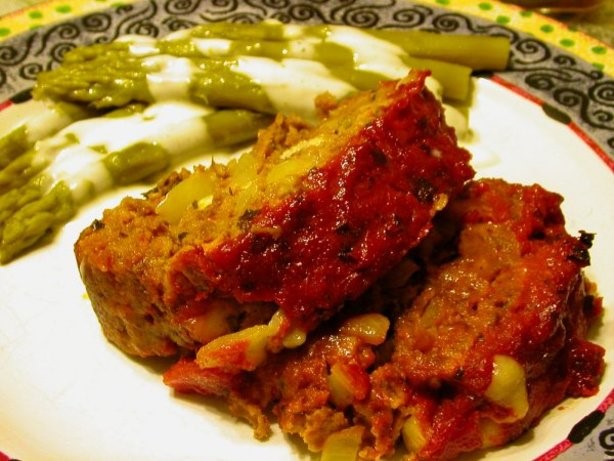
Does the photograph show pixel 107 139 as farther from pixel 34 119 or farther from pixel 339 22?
pixel 339 22

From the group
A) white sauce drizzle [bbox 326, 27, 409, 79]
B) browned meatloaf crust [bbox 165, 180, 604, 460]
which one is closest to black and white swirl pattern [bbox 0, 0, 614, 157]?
white sauce drizzle [bbox 326, 27, 409, 79]

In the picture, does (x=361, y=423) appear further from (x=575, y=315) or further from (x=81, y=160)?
(x=81, y=160)

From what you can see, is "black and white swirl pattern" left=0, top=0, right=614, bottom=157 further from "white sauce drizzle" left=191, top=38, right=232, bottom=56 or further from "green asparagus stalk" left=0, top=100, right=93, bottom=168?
"white sauce drizzle" left=191, top=38, right=232, bottom=56

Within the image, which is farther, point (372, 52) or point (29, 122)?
point (372, 52)

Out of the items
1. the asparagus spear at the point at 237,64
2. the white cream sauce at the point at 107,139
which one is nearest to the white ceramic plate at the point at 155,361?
the white cream sauce at the point at 107,139

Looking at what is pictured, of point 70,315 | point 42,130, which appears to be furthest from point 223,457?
point 42,130

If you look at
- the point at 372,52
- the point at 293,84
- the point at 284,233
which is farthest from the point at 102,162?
the point at 284,233

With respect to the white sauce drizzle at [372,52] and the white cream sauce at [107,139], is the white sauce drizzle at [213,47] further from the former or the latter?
the white sauce drizzle at [372,52]
